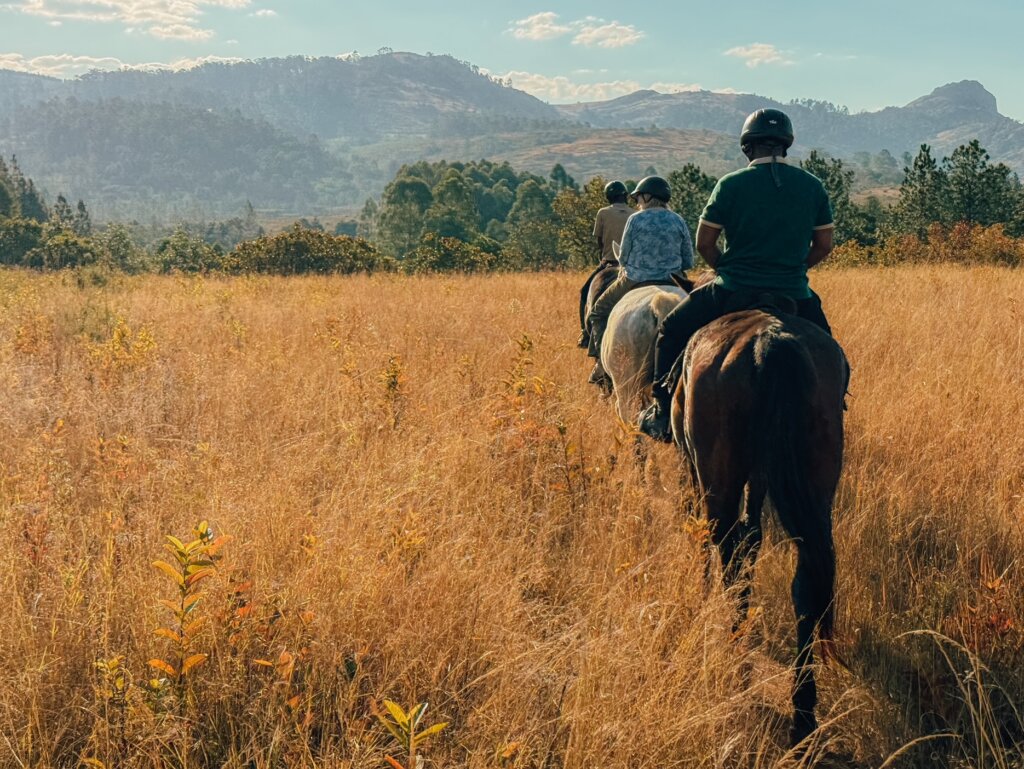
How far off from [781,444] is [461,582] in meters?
1.71

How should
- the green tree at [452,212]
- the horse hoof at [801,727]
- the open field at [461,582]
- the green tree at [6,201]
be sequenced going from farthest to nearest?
the green tree at [6,201] < the green tree at [452,212] < the horse hoof at [801,727] < the open field at [461,582]

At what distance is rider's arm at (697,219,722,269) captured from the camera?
420 cm

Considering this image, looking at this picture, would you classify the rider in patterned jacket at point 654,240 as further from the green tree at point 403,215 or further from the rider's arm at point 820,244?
the green tree at point 403,215

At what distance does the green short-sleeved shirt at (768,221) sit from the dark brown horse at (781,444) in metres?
0.60

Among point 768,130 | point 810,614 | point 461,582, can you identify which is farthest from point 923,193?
point 461,582

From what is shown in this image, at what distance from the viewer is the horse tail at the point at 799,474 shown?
3057 millimetres

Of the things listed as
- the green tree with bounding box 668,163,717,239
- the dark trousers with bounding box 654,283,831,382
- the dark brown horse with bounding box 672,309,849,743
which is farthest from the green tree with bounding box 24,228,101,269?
the green tree with bounding box 668,163,717,239

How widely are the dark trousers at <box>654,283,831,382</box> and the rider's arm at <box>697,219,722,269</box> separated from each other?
0.73 feet

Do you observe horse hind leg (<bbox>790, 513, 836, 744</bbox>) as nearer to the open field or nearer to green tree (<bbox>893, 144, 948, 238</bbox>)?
the open field

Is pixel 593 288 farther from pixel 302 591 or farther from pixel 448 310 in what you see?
pixel 302 591

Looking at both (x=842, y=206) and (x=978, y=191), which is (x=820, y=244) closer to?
(x=978, y=191)

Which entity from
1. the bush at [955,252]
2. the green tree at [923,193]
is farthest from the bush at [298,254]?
the green tree at [923,193]

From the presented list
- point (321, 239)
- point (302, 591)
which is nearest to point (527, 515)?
point (302, 591)

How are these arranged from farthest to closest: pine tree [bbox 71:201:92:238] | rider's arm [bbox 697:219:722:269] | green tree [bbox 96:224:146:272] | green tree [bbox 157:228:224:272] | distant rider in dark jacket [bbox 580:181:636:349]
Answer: pine tree [bbox 71:201:92:238]
green tree [bbox 96:224:146:272]
green tree [bbox 157:228:224:272]
distant rider in dark jacket [bbox 580:181:636:349]
rider's arm [bbox 697:219:722:269]
